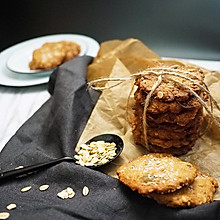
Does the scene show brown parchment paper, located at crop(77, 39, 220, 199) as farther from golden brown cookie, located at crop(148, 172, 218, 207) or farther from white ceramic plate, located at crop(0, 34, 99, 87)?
white ceramic plate, located at crop(0, 34, 99, 87)

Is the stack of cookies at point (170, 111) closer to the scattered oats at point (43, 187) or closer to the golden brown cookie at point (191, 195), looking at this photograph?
the golden brown cookie at point (191, 195)

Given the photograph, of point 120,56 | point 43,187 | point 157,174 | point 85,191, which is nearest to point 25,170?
point 43,187

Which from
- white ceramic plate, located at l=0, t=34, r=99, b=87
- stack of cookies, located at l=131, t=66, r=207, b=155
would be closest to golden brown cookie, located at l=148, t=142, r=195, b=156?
stack of cookies, located at l=131, t=66, r=207, b=155

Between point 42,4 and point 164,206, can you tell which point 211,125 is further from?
point 42,4

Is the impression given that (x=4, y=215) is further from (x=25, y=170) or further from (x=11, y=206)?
(x=25, y=170)

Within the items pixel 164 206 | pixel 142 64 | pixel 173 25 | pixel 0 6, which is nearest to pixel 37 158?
pixel 164 206

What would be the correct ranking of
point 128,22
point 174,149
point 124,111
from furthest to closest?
point 128,22 → point 124,111 → point 174,149

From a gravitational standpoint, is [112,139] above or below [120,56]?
below

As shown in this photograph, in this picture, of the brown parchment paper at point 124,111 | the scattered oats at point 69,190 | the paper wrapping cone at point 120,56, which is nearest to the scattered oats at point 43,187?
the scattered oats at point 69,190
